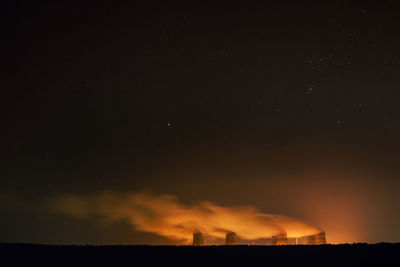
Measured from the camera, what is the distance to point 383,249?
16.2 meters

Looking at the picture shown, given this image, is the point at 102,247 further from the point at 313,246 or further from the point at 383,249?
the point at 383,249

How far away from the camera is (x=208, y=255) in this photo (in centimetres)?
1680

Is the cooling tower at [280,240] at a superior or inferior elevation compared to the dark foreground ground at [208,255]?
superior

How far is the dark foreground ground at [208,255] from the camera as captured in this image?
51.6 ft

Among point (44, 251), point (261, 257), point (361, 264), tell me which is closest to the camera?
point (361, 264)

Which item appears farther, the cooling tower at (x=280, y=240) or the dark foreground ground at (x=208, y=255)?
the cooling tower at (x=280, y=240)

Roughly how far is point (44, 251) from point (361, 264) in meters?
13.0

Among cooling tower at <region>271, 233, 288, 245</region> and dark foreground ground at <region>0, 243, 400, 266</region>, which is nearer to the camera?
dark foreground ground at <region>0, 243, 400, 266</region>

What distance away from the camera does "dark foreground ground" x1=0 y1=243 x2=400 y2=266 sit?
51.6 feet

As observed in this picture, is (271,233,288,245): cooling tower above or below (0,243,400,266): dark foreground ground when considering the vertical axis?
above

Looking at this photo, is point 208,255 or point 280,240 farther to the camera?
point 280,240

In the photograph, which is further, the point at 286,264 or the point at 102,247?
the point at 102,247

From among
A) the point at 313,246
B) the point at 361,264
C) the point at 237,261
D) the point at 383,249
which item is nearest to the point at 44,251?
the point at 237,261

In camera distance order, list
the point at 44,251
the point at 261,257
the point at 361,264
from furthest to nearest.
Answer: the point at 44,251, the point at 261,257, the point at 361,264
